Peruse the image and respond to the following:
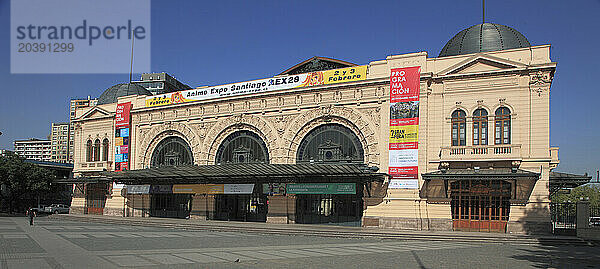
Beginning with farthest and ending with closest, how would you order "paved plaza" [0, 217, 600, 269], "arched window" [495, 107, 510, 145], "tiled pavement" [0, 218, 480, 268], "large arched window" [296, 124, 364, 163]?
1. "large arched window" [296, 124, 364, 163]
2. "arched window" [495, 107, 510, 145]
3. "paved plaza" [0, 217, 600, 269]
4. "tiled pavement" [0, 218, 480, 268]

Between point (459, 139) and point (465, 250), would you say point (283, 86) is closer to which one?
point (459, 139)

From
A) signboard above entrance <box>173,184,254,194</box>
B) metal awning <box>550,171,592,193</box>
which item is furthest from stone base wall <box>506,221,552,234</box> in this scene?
signboard above entrance <box>173,184,254,194</box>

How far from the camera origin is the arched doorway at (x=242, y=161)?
43.8m

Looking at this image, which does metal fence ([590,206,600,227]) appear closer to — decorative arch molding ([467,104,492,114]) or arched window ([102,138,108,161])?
decorative arch molding ([467,104,492,114])

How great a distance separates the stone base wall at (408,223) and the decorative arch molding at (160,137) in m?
18.0

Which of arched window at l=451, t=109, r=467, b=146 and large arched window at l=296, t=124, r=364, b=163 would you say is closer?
arched window at l=451, t=109, r=467, b=146

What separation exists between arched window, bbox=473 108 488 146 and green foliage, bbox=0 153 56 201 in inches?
1929

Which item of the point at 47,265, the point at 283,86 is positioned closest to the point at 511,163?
the point at 283,86

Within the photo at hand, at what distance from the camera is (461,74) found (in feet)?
116

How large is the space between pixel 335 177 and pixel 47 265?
78.2ft

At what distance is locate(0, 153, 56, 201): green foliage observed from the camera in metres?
56.8

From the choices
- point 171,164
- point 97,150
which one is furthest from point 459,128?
point 97,150

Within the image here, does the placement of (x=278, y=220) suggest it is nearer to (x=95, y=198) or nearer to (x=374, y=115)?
(x=374, y=115)

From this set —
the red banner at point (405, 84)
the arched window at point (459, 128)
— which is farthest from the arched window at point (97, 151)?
the arched window at point (459, 128)
